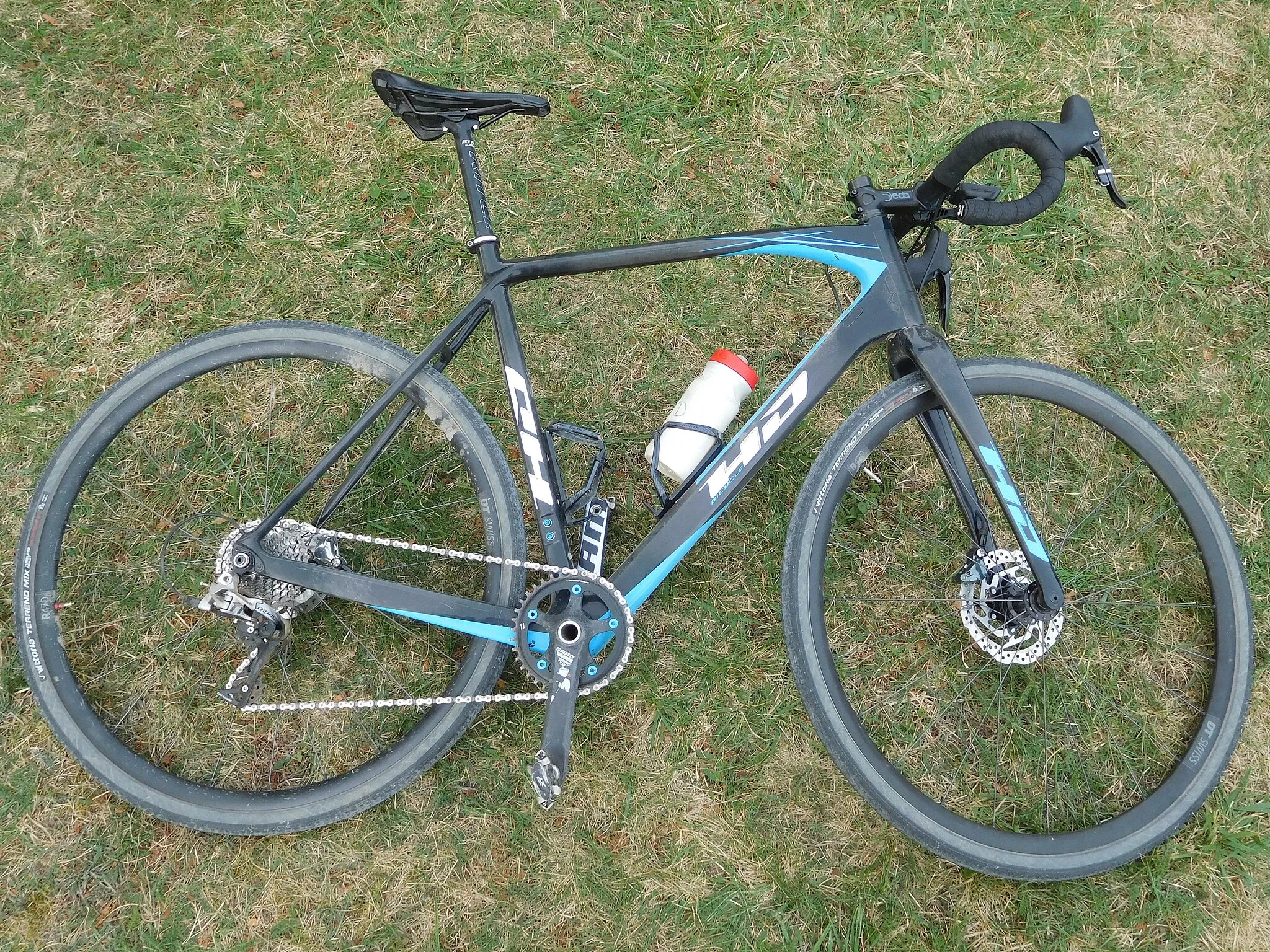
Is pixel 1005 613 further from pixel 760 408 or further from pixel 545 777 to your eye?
pixel 545 777

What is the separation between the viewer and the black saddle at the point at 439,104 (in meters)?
2.33

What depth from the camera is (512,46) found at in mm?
3586

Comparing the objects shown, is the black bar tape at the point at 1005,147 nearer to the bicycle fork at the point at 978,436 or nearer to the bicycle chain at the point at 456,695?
the bicycle fork at the point at 978,436

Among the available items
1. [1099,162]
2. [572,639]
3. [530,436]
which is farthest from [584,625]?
[1099,162]

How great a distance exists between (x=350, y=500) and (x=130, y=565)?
88cm

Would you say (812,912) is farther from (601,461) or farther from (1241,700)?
(601,461)

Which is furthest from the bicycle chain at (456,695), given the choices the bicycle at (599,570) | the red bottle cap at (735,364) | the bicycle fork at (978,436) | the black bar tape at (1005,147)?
the black bar tape at (1005,147)

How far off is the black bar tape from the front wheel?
54 centimetres

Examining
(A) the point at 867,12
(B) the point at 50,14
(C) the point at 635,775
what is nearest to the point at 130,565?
(C) the point at 635,775

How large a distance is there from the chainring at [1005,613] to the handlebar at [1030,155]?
3.57ft

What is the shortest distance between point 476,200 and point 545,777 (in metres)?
1.78

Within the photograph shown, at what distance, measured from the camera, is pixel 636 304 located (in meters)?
3.40

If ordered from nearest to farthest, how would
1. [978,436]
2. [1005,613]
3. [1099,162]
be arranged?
[1099,162]
[978,436]
[1005,613]

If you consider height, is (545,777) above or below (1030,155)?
below
